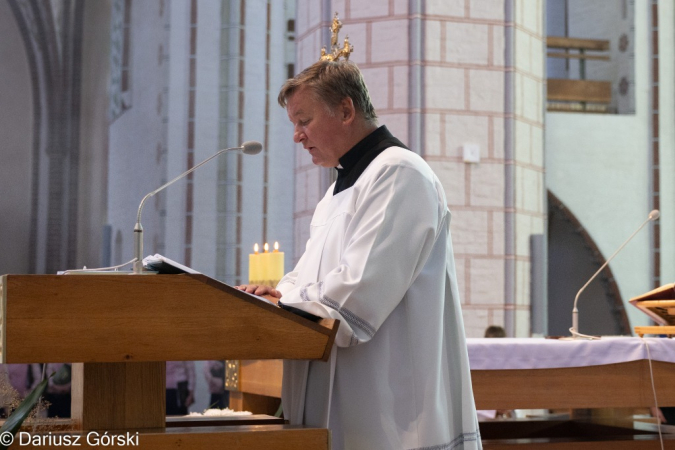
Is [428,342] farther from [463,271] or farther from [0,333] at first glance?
[463,271]

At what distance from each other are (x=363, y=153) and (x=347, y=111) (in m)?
0.11

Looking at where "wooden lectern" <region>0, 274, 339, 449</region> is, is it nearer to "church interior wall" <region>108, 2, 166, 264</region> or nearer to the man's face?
the man's face

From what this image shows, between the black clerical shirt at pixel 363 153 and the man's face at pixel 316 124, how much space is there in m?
0.03

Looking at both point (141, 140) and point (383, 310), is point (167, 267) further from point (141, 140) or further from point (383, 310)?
point (141, 140)

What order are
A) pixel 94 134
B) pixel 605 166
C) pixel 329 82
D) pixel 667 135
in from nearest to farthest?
1. pixel 329 82
2. pixel 94 134
3. pixel 667 135
4. pixel 605 166

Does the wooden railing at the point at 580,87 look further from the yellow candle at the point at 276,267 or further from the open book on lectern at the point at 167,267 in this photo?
the open book on lectern at the point at 167,267

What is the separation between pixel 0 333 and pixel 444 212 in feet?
3.58

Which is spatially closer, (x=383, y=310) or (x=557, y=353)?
(x=383, y=310)

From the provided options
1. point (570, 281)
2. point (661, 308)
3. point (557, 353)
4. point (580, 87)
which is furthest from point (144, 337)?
point (570, 281)

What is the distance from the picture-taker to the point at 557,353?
322 cm

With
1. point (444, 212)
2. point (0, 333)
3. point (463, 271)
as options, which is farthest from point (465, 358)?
point (463, 271)

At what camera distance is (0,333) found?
1.70 metres

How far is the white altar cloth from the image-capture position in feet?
10.5

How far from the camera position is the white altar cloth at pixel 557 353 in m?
3.20
